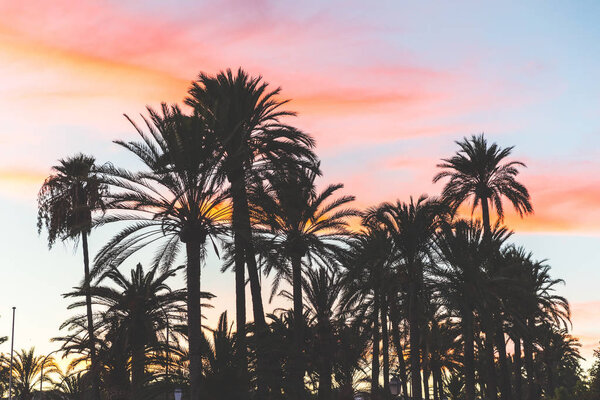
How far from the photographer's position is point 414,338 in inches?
1789

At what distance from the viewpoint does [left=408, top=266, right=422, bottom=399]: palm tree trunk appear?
44.8 m

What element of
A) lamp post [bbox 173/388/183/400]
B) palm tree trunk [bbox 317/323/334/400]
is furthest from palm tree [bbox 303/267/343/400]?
lamp post [bbox 173/388/183/400]

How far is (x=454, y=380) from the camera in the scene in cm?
8225

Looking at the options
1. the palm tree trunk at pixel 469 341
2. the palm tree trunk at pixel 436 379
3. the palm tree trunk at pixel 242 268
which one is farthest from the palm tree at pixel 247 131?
A: the palm tree trunk at pixel 436 379

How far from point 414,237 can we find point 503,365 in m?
18.1

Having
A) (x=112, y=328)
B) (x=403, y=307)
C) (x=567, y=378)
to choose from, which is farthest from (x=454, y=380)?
(x=567, y=378)

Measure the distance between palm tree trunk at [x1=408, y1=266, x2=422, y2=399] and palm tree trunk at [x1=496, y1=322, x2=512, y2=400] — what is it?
13567mm

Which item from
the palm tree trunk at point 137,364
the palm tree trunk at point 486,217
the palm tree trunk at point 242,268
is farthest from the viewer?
the palm tree trunk at point 486,217

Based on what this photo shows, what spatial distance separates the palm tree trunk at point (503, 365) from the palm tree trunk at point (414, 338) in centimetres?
1357

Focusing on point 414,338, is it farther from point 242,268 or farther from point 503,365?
point 503,365

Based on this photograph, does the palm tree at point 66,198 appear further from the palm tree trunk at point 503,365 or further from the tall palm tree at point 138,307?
the palm tree trunk at point 503,365

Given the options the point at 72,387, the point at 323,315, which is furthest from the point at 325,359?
A: the point at 72,387

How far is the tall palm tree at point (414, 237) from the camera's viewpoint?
147 ft

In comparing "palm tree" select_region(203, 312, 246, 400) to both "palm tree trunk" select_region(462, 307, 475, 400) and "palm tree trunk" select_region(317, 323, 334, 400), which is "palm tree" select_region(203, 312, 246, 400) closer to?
"palm tree trunk" select_region(317, 323, 334, 400)
